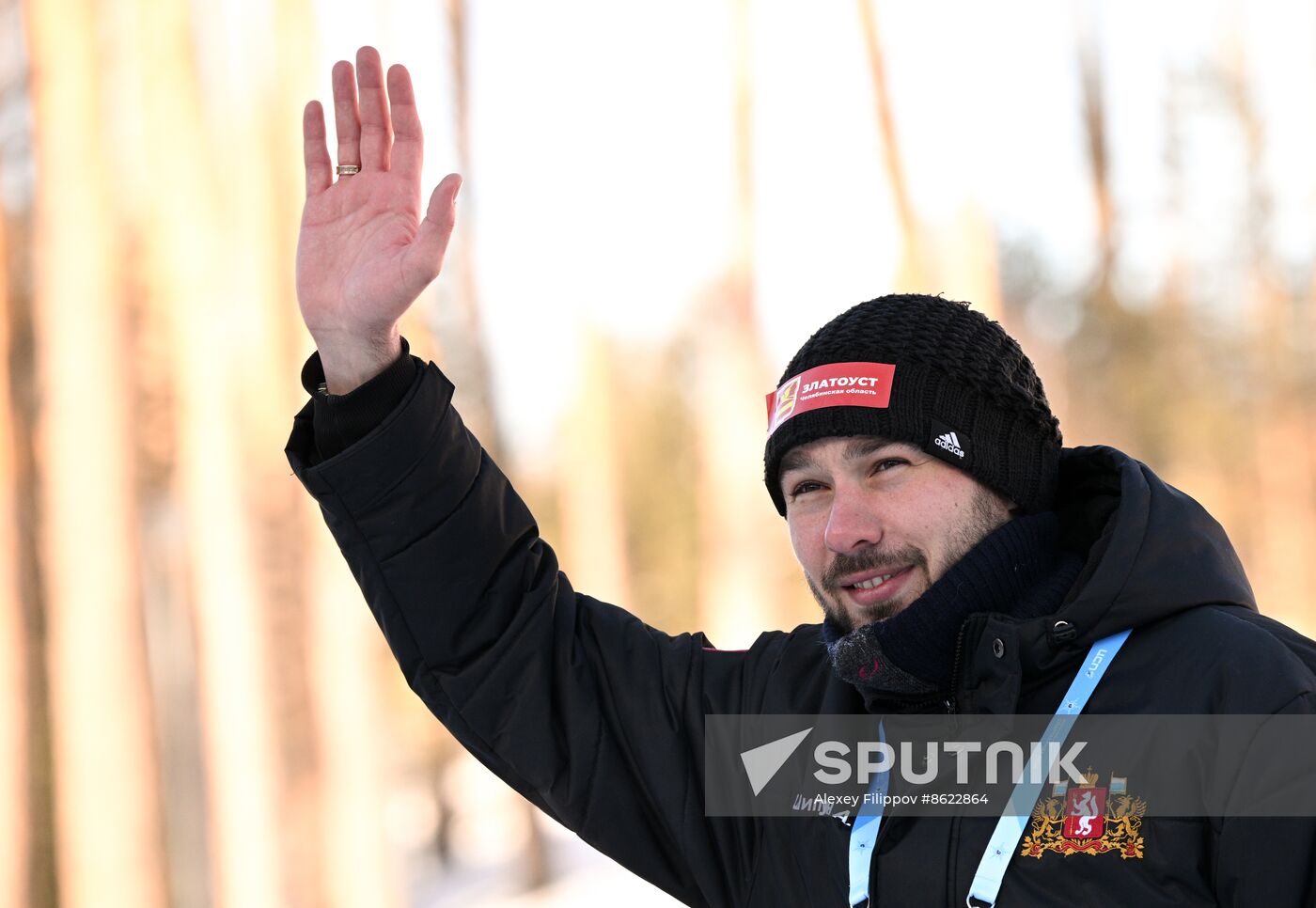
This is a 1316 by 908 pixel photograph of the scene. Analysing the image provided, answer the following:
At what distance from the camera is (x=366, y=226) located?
2643 millimetres

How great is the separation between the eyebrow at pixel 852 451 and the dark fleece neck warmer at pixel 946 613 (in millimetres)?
246

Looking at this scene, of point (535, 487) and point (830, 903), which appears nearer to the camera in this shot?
point (830, 903)

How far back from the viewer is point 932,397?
8.14ft

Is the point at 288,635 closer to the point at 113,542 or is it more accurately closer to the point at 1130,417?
the point at 113,542

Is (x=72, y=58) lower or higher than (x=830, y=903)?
higher

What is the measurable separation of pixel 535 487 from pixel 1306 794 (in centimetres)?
2383

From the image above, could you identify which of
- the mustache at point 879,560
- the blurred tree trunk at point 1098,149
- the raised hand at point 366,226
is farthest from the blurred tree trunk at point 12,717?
the blurred tree trunk at point 1098,149

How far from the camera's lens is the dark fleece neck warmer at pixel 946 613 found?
229 cm

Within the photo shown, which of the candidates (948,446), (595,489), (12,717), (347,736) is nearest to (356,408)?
(948,446)

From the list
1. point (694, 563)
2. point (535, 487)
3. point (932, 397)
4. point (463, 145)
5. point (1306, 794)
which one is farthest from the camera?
point (694, 563)

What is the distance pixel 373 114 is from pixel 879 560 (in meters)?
1.26

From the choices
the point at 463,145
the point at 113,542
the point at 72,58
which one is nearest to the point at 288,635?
the point at 113,542

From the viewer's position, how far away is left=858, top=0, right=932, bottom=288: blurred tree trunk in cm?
1227

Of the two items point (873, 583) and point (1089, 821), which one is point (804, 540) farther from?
point (1089, 821)
